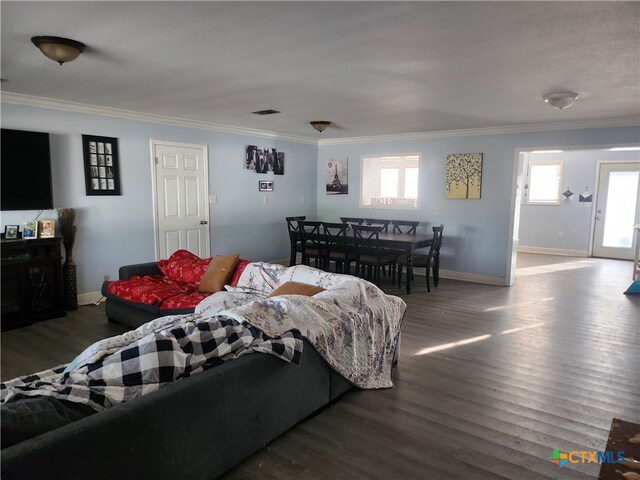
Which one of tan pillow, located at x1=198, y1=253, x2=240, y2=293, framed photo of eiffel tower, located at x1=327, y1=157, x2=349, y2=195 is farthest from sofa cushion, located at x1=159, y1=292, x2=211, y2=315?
framed photo of eiffel tower, located at x1=327, y1=157, x2=349, y2=195

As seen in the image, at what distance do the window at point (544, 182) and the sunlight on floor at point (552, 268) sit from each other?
1606mm

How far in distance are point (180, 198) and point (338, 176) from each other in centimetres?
313

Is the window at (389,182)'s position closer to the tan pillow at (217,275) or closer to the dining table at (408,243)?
the dining table at (408,243)

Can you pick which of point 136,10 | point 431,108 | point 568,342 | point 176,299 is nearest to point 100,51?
point 136,10

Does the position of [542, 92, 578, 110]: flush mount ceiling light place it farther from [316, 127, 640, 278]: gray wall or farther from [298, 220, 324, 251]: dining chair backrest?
[298, 220, 324, 251]: dining chair backrest

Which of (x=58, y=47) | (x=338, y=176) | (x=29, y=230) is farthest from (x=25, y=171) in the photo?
(x=338, y=176)

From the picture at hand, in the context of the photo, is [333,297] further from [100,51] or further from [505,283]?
[505,283]

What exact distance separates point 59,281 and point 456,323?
13.7ft

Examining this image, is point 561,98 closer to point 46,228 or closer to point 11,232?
point 46,228

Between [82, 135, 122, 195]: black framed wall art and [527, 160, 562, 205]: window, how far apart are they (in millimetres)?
8306

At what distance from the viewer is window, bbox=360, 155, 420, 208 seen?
24.6ft

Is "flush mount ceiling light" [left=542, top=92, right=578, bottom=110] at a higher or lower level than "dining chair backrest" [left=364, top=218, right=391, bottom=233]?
higher

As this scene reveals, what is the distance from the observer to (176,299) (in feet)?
12.2

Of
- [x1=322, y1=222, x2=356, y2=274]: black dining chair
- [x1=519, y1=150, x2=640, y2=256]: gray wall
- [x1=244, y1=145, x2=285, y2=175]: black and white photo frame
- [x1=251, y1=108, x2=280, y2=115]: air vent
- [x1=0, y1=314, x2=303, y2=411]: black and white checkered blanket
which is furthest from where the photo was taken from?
[x1=519, y1=150, x2=640, y2=256]: gray wall
